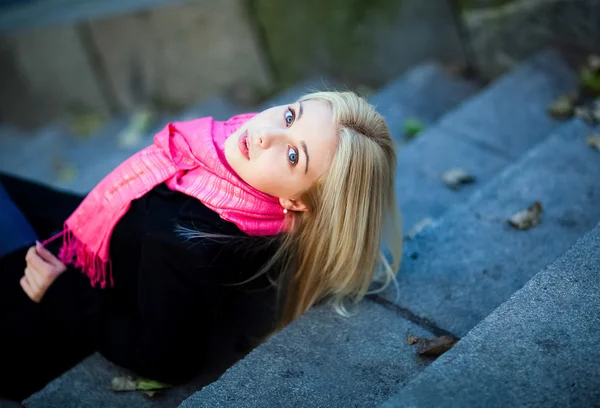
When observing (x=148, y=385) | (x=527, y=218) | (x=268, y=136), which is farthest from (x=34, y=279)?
(x=527, y=218)

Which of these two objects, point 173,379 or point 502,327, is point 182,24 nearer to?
point 173,379

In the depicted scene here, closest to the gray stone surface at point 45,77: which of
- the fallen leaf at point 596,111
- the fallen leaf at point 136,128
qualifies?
the fallen leaf at point 136,128

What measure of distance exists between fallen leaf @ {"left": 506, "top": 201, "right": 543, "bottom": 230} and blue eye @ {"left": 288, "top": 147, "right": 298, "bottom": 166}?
104 centimetres

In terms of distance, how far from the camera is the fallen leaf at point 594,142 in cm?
281

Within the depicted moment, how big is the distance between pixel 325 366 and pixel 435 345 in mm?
365

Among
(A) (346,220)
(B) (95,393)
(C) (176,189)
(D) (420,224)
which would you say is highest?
(C) (176,189)

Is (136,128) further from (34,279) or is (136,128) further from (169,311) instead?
(169,311)

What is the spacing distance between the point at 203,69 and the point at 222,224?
3198mm

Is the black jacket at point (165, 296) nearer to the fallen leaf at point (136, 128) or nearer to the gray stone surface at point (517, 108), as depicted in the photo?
the gray stone surface at point (517, 108)

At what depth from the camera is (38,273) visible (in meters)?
2.40

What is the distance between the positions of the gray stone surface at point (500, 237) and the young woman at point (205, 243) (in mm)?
187

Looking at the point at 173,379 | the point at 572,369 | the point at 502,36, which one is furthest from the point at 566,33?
the point at 173,379

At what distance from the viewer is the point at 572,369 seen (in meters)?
1.57

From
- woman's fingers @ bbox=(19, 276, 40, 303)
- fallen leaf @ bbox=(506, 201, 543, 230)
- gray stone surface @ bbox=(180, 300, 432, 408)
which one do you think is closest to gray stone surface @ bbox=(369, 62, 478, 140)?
fallen leaf @ bbox=(506, 201, 543, 230)
